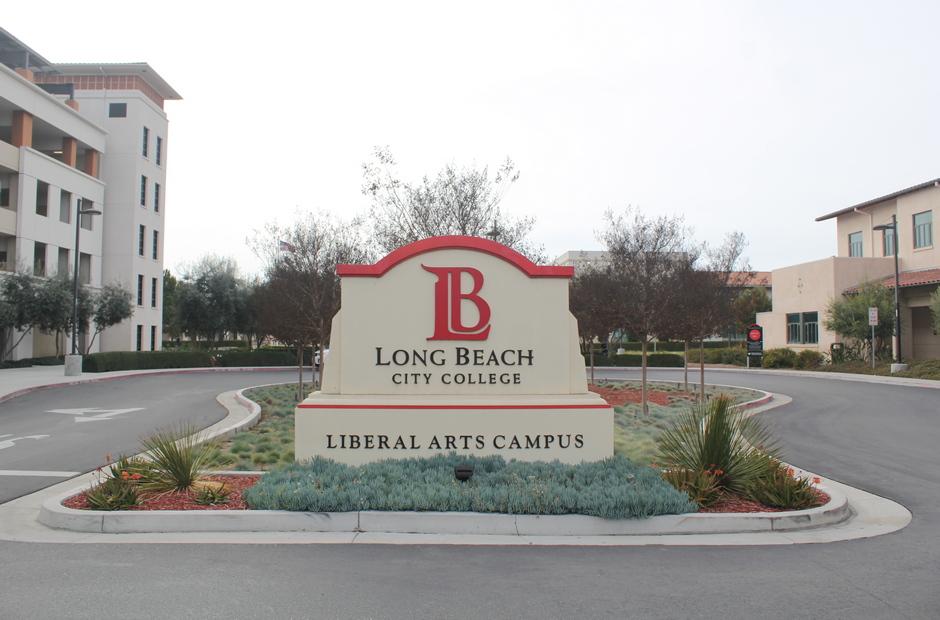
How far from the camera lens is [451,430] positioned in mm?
8656

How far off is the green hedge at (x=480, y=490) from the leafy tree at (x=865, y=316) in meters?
31.0

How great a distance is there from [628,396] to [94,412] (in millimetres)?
14669

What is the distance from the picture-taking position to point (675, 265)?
65.2 feet

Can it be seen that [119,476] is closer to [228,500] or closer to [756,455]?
[228,500]

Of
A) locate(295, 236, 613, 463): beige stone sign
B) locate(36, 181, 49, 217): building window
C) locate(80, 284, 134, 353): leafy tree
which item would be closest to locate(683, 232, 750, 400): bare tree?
locate(295, 236, 613, 463): beige stone sign

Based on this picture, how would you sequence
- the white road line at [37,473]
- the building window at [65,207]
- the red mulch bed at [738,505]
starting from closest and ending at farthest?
the red mulch bed at [738,505] < the white road line at [37,473] < the building window at [65,207]

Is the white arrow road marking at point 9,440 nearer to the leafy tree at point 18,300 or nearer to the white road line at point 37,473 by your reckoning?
the white road line at point 37,473

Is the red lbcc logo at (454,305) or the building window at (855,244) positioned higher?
the building window at (855,244)

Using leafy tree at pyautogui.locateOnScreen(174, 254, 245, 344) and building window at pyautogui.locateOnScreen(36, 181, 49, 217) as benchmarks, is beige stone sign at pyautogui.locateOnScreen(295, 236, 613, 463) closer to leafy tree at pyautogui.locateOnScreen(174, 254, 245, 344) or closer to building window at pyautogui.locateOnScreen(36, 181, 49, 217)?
building window at pyautogui.locateOnScreen(36, 181, 49, 217)

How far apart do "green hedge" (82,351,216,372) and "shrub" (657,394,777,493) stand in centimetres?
2967

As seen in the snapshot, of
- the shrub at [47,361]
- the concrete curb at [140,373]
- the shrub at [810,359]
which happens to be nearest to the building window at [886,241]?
the shrub at [810,359]

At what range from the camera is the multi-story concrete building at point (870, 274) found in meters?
35.3

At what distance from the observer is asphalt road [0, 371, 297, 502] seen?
1001cm

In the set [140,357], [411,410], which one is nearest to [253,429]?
[411,410]
